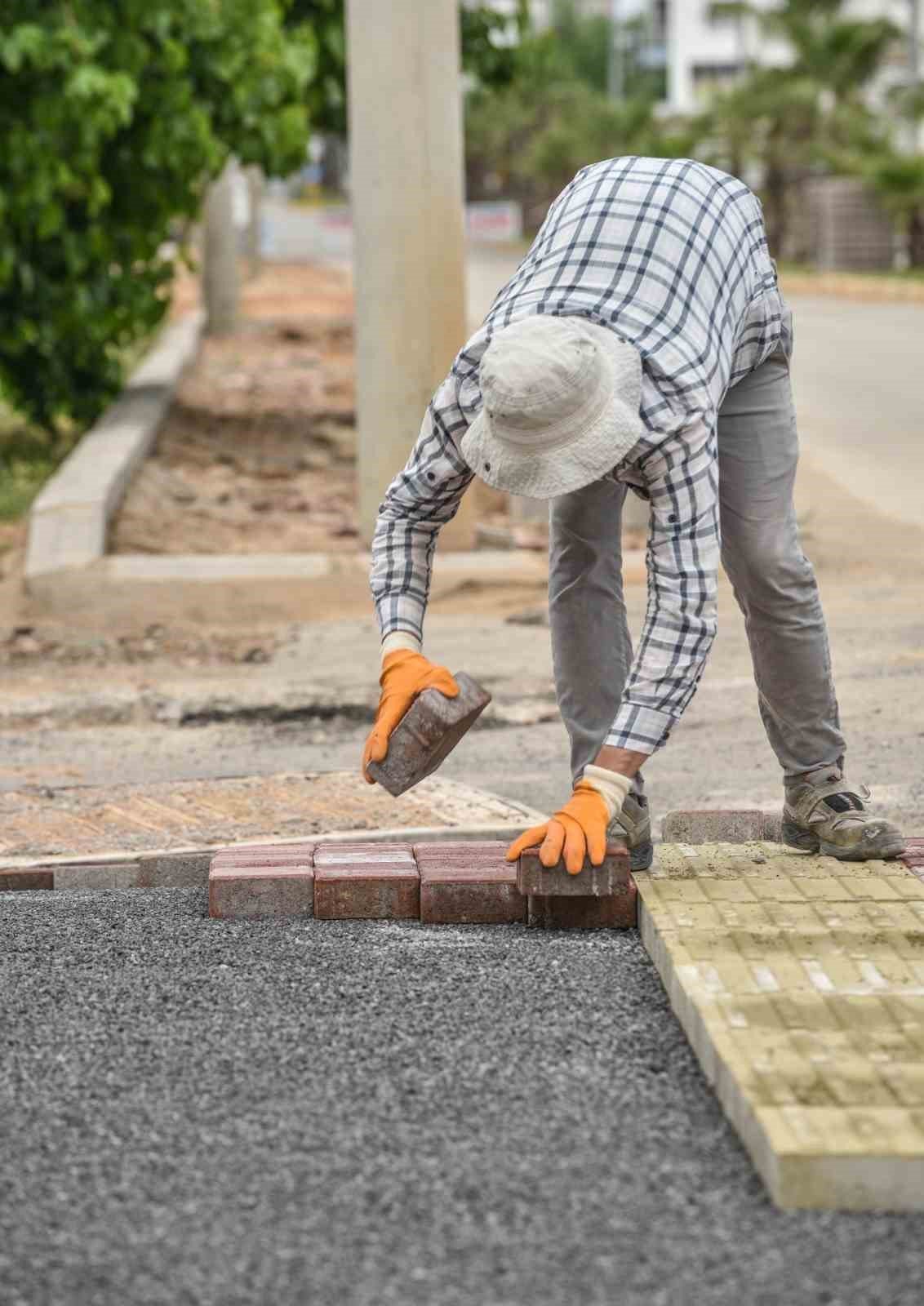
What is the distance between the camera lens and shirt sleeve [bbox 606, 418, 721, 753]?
11.3 ft

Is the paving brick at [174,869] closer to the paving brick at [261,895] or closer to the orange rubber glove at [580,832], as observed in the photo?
the paving brick at [261,895]

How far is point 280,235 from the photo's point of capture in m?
52.5

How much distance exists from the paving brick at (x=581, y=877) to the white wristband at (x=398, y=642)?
485 millimetres

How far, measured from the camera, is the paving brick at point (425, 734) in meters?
3.70

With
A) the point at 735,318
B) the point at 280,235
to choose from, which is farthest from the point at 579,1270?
the point at 280,235

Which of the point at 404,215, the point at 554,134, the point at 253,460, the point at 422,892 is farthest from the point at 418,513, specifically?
the point at 554,134

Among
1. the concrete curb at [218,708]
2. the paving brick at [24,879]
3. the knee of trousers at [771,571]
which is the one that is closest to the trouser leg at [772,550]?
the knee of trousers at [771,571]

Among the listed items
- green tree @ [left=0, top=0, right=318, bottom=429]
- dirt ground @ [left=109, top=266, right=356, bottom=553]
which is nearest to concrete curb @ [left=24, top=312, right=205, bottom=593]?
dirt ground @ [left=109, top=266, right=356, bottom=553]

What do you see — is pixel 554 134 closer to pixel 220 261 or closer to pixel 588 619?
pixel 220 261

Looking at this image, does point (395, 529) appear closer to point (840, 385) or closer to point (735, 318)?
point (735, 318)

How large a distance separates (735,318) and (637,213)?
0.96 ft

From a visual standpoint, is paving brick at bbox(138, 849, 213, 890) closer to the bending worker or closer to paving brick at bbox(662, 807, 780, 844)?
the bending worker

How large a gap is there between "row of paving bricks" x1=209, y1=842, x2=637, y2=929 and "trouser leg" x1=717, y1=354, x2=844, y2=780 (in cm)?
59

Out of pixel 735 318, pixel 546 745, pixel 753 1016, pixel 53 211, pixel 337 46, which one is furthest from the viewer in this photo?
pixel 337 46
